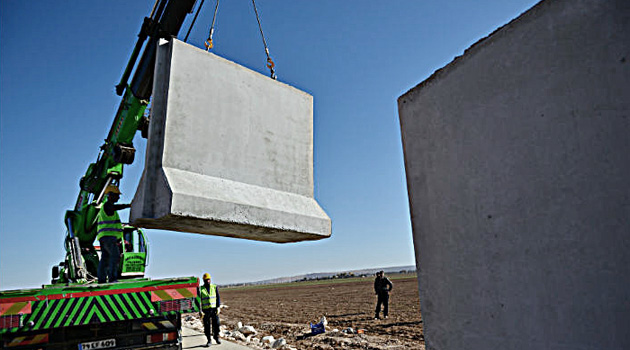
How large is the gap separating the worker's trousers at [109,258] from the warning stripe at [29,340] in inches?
70.9

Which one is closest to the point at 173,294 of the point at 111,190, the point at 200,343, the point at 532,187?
the point at 111,190

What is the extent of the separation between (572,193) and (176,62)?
2107 millimetres

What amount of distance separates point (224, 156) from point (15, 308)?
3.32m

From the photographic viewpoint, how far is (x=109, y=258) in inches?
247

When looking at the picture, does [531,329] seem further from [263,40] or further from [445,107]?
[263,40]

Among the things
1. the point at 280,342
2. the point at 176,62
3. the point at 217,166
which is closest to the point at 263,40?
the point at 176,62

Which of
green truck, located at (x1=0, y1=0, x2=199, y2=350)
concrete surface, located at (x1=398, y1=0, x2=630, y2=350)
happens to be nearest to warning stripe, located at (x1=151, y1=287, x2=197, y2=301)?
green truck, located at (x1=0, y1=0, x2=199, y2=350)

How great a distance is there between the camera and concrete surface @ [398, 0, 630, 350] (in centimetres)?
132

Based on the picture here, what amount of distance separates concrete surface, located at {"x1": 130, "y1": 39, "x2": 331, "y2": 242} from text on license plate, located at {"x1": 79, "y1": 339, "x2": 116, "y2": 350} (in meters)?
3.11

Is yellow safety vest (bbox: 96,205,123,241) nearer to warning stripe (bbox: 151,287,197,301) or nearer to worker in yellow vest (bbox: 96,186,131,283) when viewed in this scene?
worker in yellow vest (bbox: 96,186,131,283)

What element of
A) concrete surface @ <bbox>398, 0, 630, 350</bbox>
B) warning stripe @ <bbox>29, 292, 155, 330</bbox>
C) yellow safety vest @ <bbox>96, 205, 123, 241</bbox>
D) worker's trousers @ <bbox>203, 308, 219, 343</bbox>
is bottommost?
worker's trousers @ <bbox>203, 308, 219, 343</bbox>

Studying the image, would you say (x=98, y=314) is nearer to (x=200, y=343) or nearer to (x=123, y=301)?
(x=123, y=301)

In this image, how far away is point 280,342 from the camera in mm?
7789

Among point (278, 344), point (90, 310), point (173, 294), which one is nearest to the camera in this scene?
point (90, 310)
